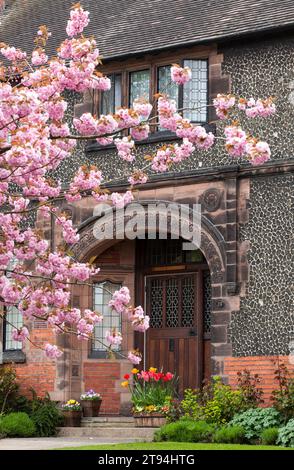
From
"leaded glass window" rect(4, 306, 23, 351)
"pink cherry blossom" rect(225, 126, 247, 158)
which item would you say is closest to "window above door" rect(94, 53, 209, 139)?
"leaded glass window" rect(4, 306, 23, 351)

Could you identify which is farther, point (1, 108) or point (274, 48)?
point (274, 48)

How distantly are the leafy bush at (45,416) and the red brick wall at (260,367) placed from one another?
3381 millimetres

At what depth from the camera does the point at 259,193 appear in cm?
1931

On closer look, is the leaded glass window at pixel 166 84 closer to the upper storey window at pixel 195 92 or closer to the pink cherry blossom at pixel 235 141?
the upper storey window at pixel 195 92

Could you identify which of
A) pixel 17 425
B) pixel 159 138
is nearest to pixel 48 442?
pixel 17 425

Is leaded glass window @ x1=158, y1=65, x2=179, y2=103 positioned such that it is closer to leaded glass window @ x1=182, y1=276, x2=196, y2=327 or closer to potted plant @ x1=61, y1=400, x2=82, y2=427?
leaded glass window @ x1=182, y1=276, x2=196, y2=327

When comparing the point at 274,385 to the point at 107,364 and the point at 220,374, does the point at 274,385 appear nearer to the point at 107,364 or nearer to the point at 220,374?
the point at 220,374

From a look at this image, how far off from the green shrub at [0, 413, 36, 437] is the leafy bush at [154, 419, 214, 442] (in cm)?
295

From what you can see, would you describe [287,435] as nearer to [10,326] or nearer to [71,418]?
[71,418]

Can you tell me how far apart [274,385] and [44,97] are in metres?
7.66

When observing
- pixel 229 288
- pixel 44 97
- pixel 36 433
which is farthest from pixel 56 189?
pixel 36 433

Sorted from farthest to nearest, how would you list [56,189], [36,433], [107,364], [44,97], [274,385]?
1. [107,364]
2. [36,433]
3. [274,385]
4. [56,189]
5. [44,97]
